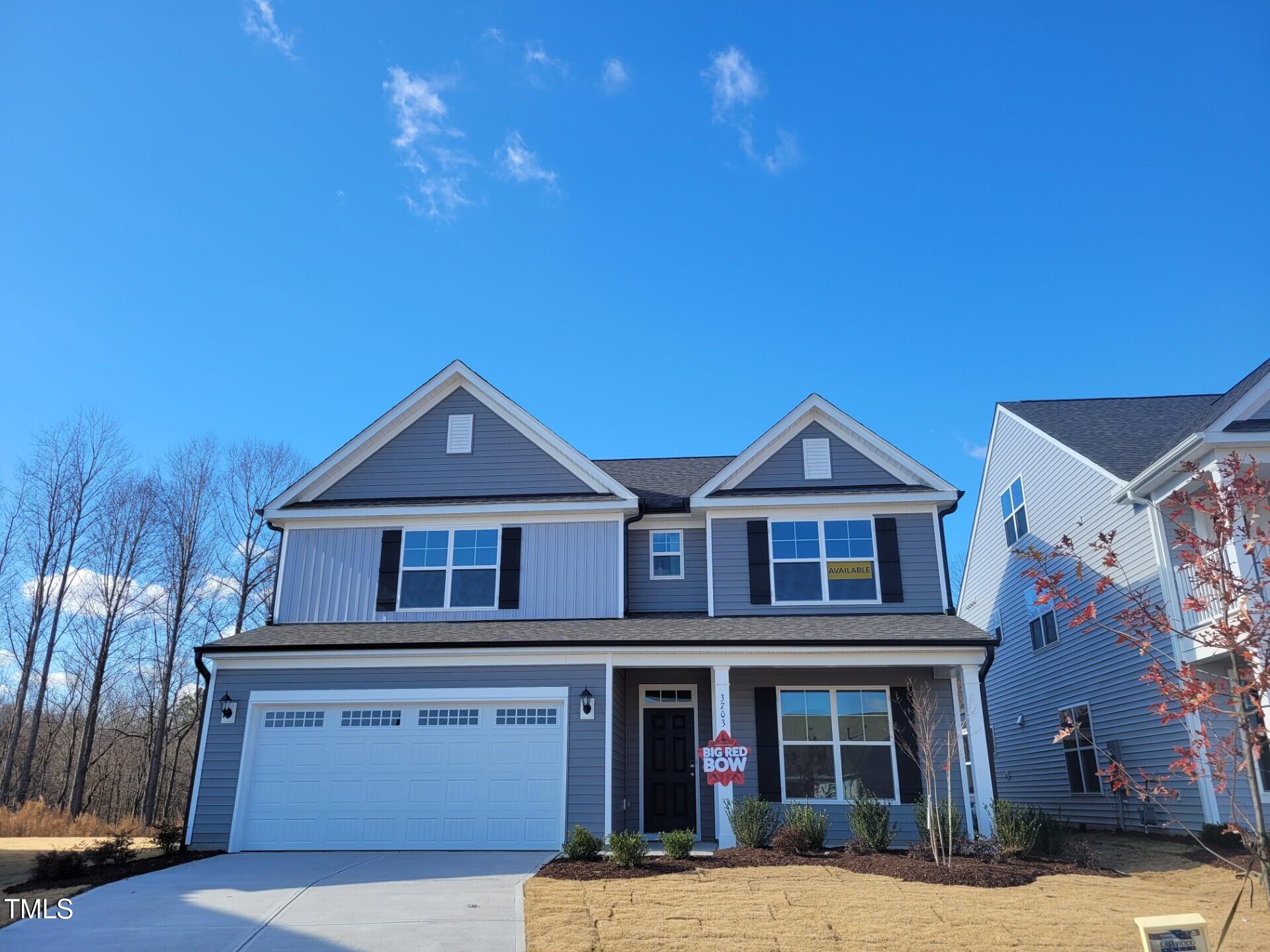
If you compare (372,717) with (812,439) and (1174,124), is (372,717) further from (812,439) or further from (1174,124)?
(1174,124)

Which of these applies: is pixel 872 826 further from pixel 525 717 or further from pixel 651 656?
pixel 525 717

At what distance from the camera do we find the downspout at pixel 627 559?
51.6 ft

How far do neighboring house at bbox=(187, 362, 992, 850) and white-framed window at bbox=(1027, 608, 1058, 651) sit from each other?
485cm

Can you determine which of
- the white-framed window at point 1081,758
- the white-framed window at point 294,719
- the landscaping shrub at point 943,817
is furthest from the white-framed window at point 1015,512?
the white-framed window at point 294,719

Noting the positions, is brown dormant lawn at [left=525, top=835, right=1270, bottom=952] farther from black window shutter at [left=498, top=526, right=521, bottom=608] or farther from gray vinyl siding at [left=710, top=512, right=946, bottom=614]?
black window shutter at [left=498, top=526, right=521, bottom=608]

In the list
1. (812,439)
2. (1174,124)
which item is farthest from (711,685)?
(1174,124)

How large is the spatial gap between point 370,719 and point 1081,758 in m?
13.3

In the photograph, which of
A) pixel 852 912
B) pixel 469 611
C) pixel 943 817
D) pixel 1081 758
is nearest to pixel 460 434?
pixel 469 611

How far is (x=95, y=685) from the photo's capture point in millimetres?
24859

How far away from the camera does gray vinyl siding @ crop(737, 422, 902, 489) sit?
52.7 ft

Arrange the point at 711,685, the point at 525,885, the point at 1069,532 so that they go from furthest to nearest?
the point at 1069,532 → the point at 711,685 → the point at 525,885

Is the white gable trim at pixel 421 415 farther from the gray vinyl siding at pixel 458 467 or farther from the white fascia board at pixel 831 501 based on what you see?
the white fascia board at pixel 831 501

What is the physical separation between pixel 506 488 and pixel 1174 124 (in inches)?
490

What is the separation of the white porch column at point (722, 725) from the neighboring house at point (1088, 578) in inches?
191
